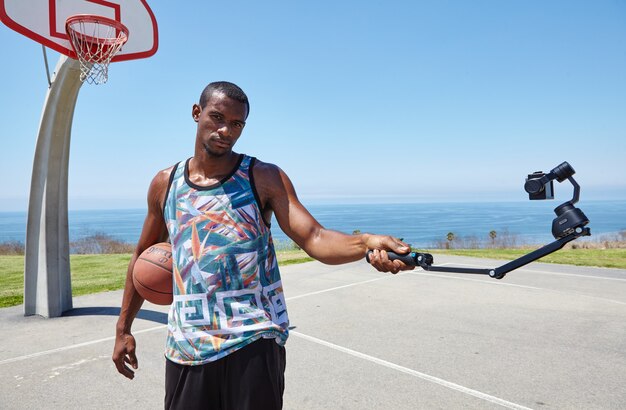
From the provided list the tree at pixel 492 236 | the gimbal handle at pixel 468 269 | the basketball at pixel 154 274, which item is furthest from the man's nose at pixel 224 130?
the tree at pixel 492 236

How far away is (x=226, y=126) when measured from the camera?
217 cm

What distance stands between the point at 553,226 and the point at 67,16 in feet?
22.2

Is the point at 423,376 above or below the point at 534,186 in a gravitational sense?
below

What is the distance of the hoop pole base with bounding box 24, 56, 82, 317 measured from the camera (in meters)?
6.20

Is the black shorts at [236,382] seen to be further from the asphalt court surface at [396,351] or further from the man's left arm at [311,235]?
the asphalt court surface at [396,351]

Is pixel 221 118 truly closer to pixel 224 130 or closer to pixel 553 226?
pixel 224 130

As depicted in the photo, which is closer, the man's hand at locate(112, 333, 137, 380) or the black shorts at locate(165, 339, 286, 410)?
the black shorts at locate(165, 339, 286, 410)

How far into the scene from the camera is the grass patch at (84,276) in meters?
8.70

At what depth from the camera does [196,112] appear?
2338 millimetres

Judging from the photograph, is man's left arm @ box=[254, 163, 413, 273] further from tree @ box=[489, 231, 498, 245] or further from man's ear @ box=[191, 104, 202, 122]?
tree @ box=[489, 231, 498, 245]

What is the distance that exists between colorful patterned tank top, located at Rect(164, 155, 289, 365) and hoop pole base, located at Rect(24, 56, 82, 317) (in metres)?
5.25

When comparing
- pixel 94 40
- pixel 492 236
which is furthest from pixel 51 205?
pixel 492 236

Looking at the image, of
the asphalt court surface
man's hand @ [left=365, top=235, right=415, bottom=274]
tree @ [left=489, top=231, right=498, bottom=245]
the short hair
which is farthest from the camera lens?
tree @ [left=489, top=231, right=498, bottom=245]

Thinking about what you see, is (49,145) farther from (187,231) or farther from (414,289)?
(414,289)
